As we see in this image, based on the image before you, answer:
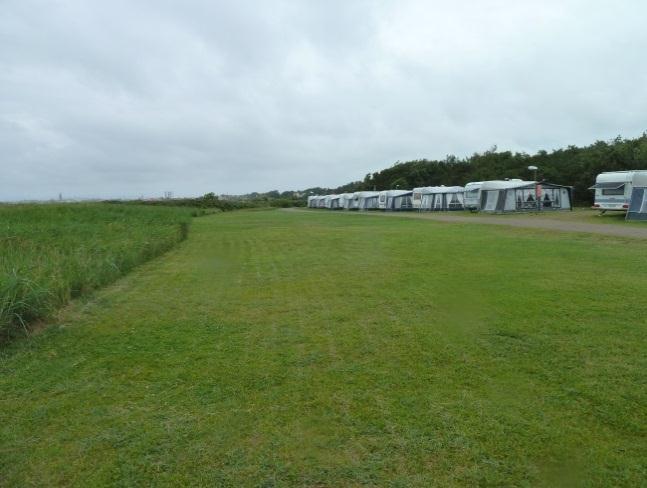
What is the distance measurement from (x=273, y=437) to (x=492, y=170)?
166ft

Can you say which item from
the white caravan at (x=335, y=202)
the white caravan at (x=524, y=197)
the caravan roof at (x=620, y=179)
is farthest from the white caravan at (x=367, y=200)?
the caravan roof at (x=620, y=179)

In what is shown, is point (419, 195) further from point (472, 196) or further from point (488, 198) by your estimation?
point (488, 198)

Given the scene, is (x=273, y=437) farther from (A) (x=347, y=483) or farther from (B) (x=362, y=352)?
(B) (x=362, y=352)

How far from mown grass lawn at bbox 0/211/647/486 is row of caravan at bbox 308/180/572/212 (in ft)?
77.2

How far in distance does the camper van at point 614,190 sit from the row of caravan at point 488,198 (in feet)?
19.6

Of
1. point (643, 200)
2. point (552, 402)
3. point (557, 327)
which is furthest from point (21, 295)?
point (643, 200)

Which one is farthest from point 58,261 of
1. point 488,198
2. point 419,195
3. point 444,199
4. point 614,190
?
point 419,195

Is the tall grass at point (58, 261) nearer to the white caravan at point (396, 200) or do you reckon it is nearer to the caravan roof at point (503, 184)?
the caravan roof at point (503, 184)

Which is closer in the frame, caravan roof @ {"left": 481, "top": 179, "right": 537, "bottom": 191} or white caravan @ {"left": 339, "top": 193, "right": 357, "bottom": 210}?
caravan roof @ {"left": 481, "top": 179, "right": 537, "bottom": 191}

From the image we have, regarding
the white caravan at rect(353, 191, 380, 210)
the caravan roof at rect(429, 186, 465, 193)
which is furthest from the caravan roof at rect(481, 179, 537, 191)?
the white caravan at rect(353, 191, 380, 210)

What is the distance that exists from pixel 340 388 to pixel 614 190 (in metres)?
23.5

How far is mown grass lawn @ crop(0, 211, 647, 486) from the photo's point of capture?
8.38ft

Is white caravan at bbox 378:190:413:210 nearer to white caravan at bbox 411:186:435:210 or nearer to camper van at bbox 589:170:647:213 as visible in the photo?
white caravan at bbox 411:186:435:210

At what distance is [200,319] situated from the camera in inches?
219
